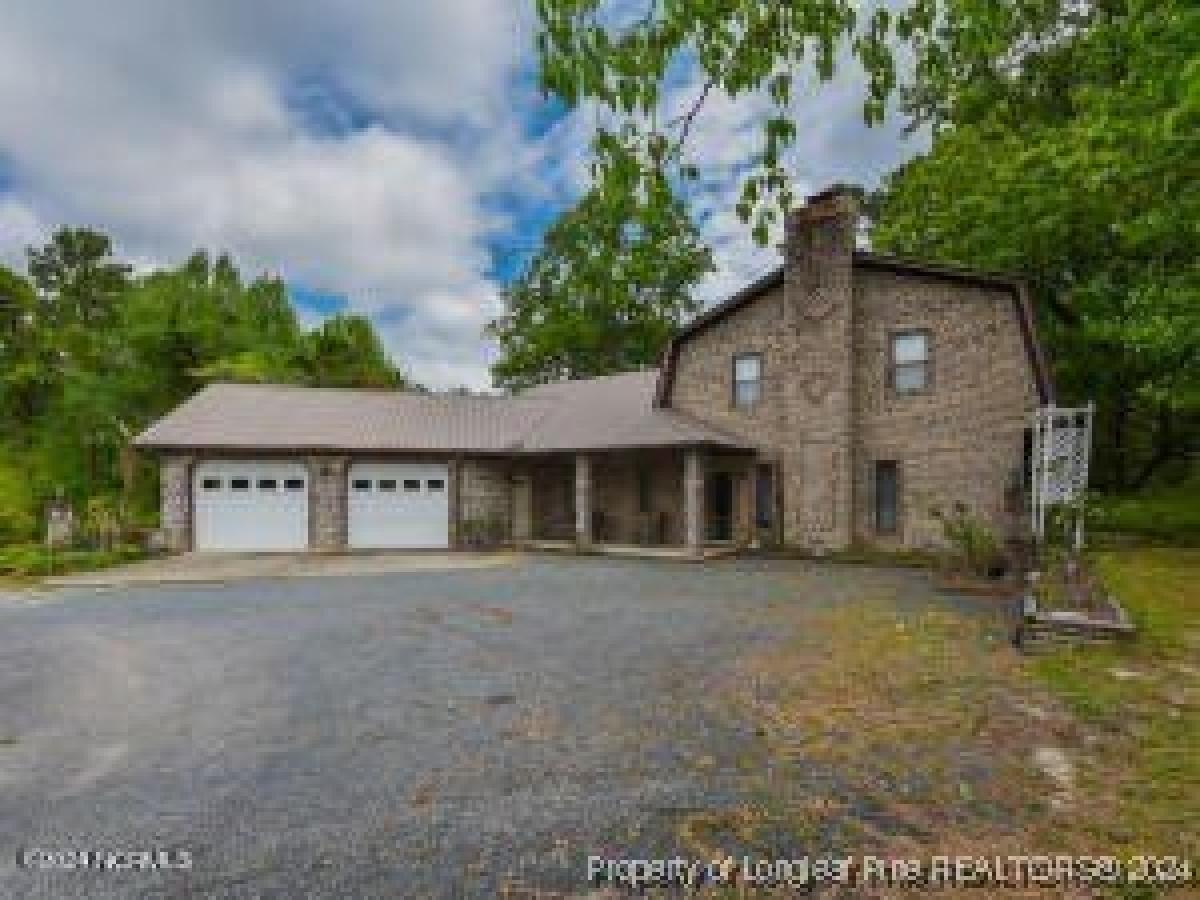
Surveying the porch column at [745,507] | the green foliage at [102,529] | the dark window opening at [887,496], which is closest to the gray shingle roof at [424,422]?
the porch column at [745,507]

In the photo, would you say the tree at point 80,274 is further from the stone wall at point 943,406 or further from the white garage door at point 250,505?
the stone wall at point 943,406

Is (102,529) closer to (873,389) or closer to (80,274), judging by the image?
(873,389)

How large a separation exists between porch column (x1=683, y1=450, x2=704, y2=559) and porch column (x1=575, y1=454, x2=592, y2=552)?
304cm

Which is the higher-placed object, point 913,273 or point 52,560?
point 913,273

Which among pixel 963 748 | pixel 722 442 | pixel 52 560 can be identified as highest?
pixel 722 442

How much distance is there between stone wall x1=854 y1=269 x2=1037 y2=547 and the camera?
14.9 metres

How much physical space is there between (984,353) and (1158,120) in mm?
5109

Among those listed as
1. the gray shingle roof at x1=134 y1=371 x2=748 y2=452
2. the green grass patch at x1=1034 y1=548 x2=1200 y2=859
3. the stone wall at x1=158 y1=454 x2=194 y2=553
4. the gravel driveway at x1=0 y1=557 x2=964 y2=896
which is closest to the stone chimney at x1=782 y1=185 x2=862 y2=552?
the gray shingle roof at x1=134 y1=371 x2=748 y2=452

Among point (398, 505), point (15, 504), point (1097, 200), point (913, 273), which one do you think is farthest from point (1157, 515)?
point (15, 504)

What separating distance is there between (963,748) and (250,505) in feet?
60.5

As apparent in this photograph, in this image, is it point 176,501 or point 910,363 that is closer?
point 910,363

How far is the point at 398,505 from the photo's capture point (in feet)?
65.6

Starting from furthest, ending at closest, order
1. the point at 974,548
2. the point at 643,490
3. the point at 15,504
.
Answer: the point at 15,504 < the point at 643,490 < the point at 974,548

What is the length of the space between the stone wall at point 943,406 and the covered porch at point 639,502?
11.2ft
